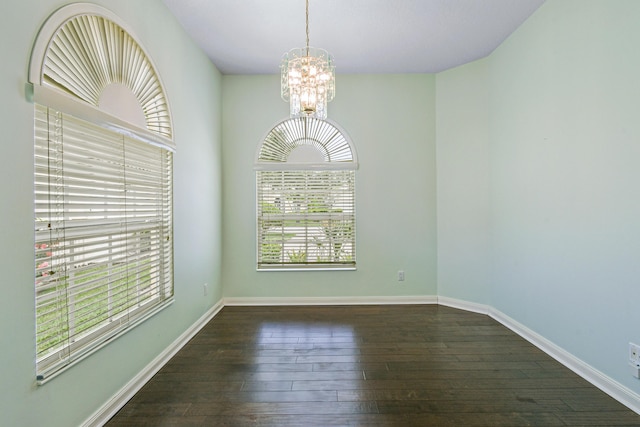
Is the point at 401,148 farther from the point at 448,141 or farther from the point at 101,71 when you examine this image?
the point at 101,71

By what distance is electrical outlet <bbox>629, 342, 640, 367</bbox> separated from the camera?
1.88m

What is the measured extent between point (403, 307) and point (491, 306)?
919 mm

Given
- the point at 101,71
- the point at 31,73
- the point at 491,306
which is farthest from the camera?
the point at 491,306

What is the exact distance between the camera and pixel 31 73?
1415 millimetres

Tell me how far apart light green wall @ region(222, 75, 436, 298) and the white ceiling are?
337 mm

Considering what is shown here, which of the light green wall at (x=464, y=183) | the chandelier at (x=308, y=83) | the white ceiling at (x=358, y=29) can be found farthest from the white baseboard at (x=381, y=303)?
the white ceiling at (x=358, y=29)

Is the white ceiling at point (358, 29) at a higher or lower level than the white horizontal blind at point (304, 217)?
higher

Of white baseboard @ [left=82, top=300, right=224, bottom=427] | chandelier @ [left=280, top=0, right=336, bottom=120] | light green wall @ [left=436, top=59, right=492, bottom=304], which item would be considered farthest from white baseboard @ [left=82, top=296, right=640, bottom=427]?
chandelier @ [left=280, top=0, right=336, bottom=120]

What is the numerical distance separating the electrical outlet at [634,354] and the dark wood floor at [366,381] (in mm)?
287

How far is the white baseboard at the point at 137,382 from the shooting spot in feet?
5.96

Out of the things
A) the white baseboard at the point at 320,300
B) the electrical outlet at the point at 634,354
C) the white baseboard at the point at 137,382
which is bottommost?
the white baseboard at the point at 137,382

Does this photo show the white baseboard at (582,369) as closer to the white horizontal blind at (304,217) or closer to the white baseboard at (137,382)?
the white horizontal blind at (304,217)

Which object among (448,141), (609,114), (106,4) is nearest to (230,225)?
(106,4)

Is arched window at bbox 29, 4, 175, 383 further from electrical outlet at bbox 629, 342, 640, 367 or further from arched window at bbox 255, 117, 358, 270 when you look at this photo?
electrical outlet at bbox 629, 342, 640, 367
